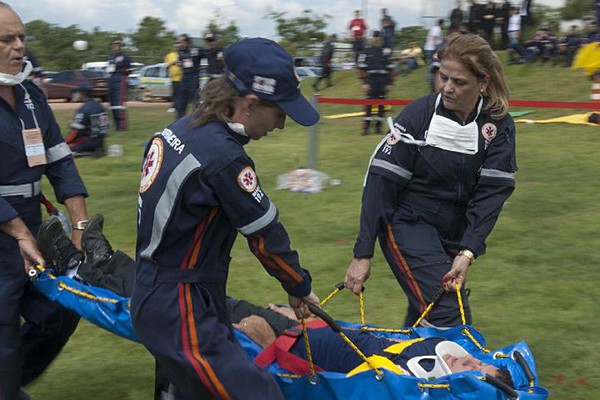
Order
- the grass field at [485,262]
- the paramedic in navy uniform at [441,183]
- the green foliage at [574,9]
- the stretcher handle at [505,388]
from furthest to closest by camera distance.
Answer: the green foliage at [574,9] < the grass field at [485,262] < the paramedic in navy uniform at [441,183] < the stretcher handle at [505,388]

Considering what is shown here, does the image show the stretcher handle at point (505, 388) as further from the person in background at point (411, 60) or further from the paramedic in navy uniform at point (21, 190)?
the person in background at point (411, 60)

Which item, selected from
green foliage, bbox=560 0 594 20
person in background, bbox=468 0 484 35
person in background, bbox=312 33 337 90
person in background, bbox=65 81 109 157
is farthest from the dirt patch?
green foliage, bbox=560 0 594 20

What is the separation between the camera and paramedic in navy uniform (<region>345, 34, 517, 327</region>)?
377cm

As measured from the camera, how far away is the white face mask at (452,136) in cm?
378

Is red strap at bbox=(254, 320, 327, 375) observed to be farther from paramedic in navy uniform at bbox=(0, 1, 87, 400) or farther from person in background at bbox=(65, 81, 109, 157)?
person in background at bbox=(65, 81, 109, 157)

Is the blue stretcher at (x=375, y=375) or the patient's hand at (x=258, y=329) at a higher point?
the blue stretcher at (x=375, y=375)

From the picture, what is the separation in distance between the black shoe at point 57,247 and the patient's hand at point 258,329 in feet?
3.00

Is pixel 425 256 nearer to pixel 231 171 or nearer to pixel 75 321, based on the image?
pixel 231 171

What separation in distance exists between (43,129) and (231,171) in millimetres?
1557

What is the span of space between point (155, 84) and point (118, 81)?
13.0 m

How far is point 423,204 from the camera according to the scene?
3850 mm

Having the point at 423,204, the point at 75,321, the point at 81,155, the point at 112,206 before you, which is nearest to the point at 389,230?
the point at 423,204

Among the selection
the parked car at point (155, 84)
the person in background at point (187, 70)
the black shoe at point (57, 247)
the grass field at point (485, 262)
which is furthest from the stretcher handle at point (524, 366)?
the parked car at point (155, 84)

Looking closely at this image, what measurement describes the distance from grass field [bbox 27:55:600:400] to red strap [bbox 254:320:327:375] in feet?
3.94
